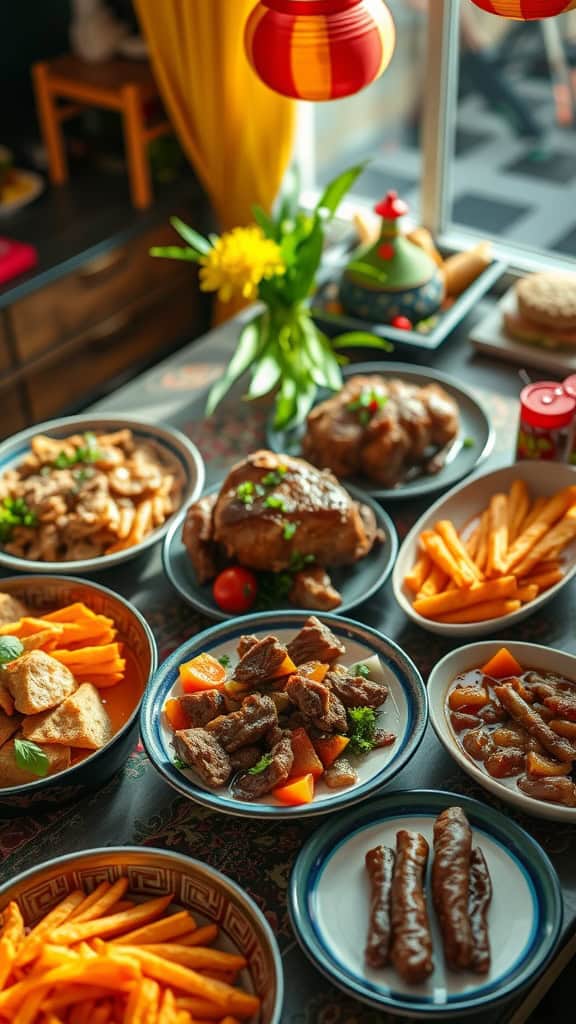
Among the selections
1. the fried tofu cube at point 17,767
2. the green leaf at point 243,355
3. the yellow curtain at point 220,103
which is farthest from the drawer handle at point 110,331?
the fried tofu cube at point 17,767

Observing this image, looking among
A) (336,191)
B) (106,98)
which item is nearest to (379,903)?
(336,191)

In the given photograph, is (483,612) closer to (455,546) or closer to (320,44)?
(455,546)

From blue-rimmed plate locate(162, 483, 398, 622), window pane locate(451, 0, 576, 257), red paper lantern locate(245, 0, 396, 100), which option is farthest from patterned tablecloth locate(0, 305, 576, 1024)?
window pane locate(451, 0, 576, 257)

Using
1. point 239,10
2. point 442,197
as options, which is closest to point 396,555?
point 442,197

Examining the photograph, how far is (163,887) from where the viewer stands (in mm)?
1764

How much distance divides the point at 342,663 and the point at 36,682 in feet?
1.87

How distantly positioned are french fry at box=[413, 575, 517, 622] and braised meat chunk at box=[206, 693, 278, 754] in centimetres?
45

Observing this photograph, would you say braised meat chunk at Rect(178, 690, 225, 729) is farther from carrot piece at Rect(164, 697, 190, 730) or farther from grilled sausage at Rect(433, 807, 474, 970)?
grilled sausage at Rect(433, 807, 474, 970)

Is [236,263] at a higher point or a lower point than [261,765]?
higher

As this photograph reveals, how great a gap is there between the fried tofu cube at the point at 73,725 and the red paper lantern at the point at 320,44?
4.24 ft

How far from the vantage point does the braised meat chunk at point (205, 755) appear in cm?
187

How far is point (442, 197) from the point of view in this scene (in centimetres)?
362

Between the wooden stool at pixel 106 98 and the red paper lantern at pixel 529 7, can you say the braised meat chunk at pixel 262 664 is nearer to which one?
the red paper lantern at pixel 529 7

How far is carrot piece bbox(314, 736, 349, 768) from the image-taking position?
1.91 meters
